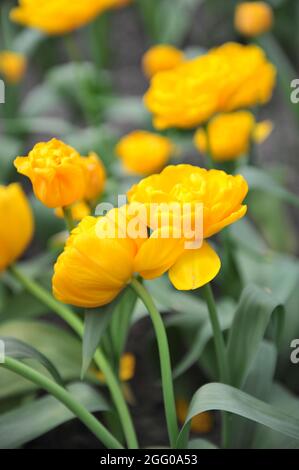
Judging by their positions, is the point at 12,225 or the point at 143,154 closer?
the point at 12,225

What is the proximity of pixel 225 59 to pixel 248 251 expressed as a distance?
294mm

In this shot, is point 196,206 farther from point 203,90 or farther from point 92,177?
point 203,90

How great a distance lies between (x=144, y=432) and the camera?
1218 mm

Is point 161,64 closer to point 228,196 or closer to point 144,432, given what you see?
point 144,432

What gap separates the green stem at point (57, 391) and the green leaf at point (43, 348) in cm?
22

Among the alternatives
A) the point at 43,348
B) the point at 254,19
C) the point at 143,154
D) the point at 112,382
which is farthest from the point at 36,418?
the point at 254,19

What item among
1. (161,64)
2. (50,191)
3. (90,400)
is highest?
(50,191)

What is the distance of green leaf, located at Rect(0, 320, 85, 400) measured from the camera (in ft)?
3.51

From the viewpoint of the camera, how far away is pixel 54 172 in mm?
789

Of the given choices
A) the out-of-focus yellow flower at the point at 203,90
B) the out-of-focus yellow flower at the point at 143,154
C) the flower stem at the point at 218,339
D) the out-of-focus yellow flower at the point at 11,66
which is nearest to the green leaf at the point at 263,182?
the out-of-focus yellow flower at the point at 203,90

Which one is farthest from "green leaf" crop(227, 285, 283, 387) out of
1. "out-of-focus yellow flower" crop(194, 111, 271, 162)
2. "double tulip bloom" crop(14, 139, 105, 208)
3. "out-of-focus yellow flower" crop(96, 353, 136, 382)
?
"out-of-focus yellow flower" crop(194, 111, 271, 162)

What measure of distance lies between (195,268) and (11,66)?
1.41m

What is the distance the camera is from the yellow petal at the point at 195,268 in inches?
29.2
